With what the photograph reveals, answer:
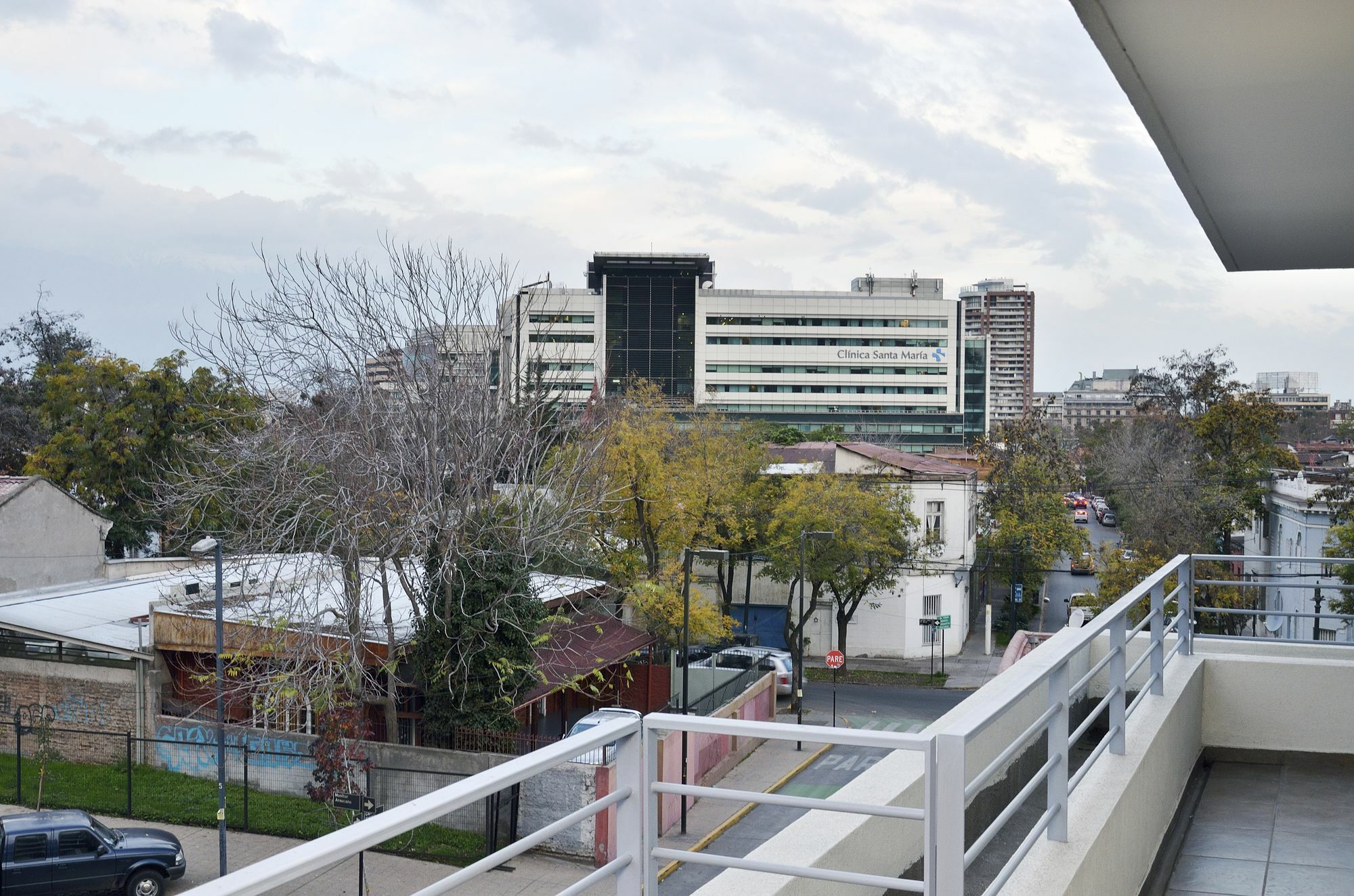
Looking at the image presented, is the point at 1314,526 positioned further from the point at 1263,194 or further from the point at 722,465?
the point at 1263,194

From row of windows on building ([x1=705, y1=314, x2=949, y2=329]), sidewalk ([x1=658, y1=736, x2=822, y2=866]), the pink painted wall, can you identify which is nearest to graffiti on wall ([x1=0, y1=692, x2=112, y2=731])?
the pink painted wall

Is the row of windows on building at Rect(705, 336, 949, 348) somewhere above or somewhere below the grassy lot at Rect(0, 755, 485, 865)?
above

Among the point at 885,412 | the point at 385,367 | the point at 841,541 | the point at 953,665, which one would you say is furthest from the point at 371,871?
the point at 885,412

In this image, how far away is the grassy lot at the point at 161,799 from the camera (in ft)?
58.0

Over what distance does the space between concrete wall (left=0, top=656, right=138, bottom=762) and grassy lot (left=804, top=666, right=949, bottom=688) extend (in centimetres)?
1999

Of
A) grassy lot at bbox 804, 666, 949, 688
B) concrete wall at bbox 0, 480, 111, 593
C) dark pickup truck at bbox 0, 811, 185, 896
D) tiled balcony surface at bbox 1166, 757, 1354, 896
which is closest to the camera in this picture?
tiled balcony surface at bbox 1166, 757, 1354, 896

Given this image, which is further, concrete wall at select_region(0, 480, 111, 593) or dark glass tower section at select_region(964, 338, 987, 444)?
dark glass tower section at select_region(964, 338, 987, 444)

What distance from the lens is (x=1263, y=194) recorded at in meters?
3.58

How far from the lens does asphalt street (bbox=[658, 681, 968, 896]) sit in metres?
16.3

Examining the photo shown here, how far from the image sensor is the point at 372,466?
19.1 metres

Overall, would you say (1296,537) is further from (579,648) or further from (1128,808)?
(1128,808)

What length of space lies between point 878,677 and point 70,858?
24104 mm

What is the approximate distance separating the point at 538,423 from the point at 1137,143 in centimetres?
2072

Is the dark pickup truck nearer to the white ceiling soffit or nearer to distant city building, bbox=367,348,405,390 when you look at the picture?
distant city building, bbox=367,348,405,390
